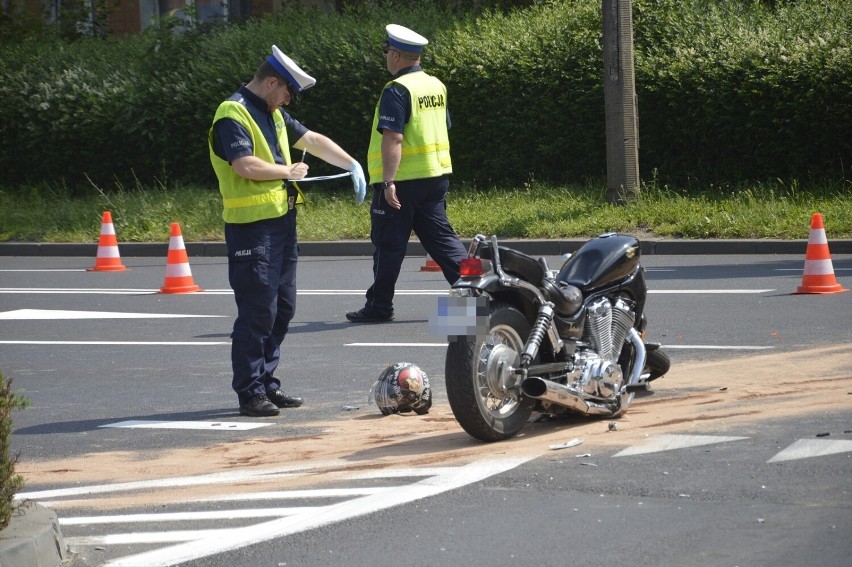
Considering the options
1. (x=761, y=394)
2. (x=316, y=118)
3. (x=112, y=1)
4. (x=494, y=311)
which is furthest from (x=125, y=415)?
(x=112, y=1)

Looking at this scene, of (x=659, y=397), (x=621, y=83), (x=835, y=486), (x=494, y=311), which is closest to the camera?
(x=835, y=486)

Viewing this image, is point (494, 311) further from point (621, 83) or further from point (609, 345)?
point (621, 83)

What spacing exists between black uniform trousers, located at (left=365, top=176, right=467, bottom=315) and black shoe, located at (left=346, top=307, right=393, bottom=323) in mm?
288

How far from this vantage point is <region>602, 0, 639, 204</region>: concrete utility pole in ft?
54.2

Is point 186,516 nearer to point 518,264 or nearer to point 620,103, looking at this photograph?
point 518,264

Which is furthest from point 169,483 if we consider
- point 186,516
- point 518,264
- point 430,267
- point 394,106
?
point 430,267

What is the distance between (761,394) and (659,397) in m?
0.53

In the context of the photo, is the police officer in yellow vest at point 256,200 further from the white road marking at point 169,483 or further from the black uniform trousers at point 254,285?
the white road marking at point 169,483

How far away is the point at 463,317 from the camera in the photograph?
6.08 m

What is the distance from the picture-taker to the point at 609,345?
6812mm

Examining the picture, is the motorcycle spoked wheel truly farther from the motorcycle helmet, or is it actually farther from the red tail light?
the motorcycle helmet

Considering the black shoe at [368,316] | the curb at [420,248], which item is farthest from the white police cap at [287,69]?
the curb at [420,248]

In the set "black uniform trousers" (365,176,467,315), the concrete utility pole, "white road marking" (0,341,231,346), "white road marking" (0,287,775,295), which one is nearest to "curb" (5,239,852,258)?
the concrete utility pole

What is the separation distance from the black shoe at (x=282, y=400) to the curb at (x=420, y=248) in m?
8.22
